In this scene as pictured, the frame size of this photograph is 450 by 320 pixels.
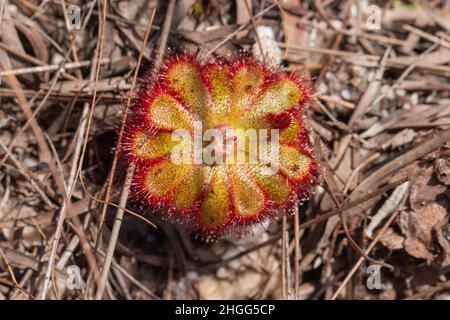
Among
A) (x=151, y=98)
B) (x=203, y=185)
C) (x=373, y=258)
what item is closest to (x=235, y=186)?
(x=203, y=185)

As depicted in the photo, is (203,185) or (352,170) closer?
(203,185)

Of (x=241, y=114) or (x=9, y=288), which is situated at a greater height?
(x=241, y=114)

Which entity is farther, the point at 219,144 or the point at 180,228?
the point at 180,228

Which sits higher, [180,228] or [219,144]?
[219,144]

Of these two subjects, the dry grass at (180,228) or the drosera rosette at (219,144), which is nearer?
the drosera rosette at (219,144)

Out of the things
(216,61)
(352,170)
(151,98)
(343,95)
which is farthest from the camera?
(343,95)

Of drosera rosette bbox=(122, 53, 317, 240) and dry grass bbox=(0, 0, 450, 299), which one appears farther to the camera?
dry grass bbox=(0, 0, 450, 299)
